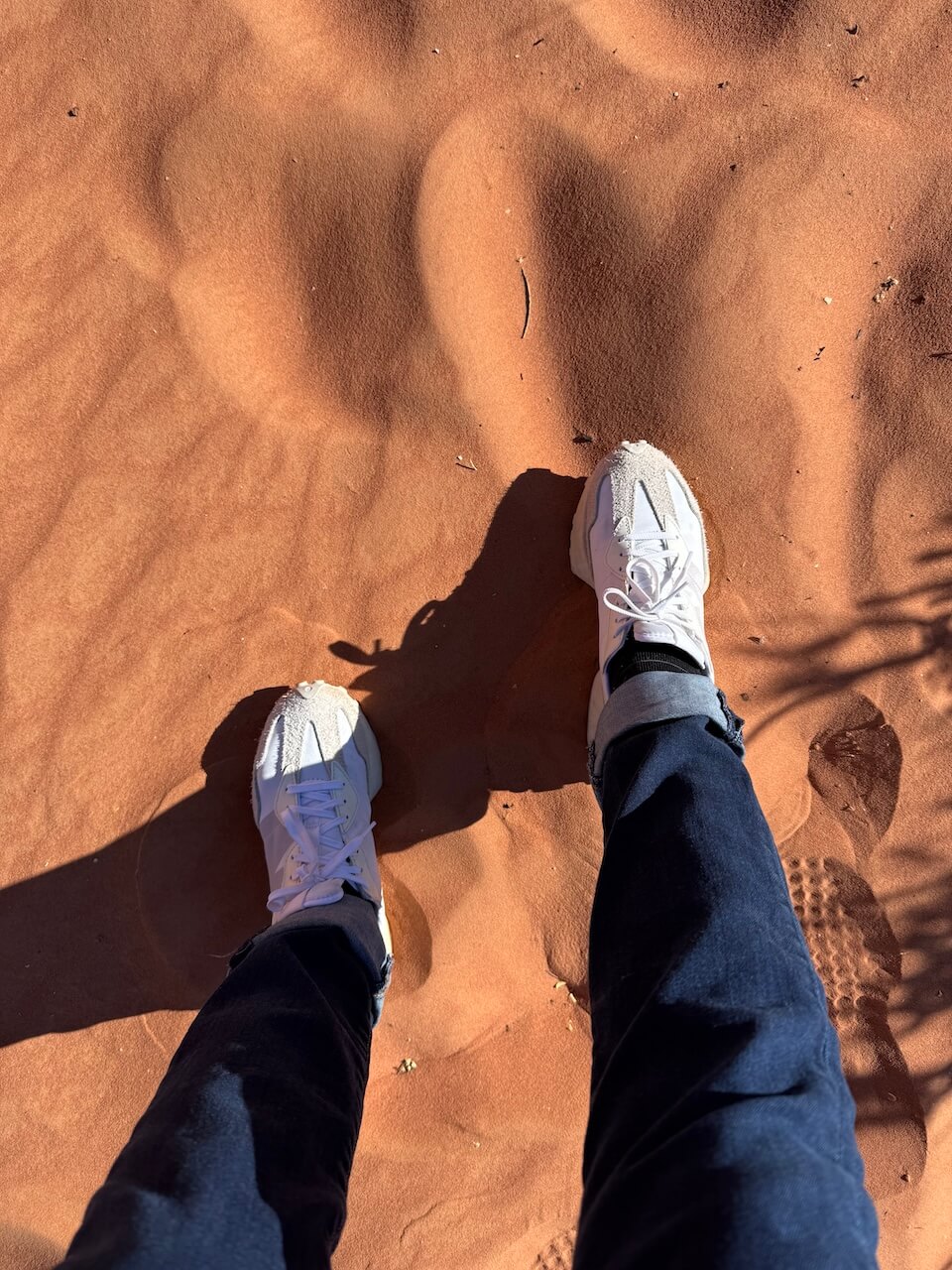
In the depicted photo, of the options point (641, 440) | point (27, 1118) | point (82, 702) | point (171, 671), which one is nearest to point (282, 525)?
point (171, 671)

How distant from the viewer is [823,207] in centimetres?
196

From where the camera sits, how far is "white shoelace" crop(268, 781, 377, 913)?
184cm

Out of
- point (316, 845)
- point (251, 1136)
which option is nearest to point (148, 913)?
point (316, 845)

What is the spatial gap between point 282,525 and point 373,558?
0.25 m

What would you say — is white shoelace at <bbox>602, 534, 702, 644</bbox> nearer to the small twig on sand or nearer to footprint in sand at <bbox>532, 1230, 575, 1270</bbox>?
the small twig on sand

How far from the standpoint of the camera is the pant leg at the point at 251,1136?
1.09 metres

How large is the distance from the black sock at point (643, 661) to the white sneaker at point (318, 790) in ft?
2.15

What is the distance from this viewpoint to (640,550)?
1.92 meters

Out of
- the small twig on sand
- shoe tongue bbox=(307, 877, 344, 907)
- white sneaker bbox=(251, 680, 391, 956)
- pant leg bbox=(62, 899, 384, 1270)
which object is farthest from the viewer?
the small twig on sand

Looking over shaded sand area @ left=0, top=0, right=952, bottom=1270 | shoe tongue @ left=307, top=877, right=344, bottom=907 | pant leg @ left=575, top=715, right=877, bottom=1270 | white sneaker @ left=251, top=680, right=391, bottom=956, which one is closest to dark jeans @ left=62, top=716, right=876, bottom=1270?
pant leg @ left=575, top=715, right=877, bottom=1270

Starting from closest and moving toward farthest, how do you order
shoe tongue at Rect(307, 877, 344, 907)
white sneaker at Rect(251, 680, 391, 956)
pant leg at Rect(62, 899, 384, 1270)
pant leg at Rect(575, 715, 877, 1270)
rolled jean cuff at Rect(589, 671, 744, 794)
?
pant leg at Rect(575, 715, 877, 1270) → pant leg at Rect(62, 899, 384, 1270) → rolled jean cuff at Rect(589, 671, 744, 794) → shoe tongue at Rect(307, 877, 344, 907) → white sneaker at Rect(251, 680, 391, 956)

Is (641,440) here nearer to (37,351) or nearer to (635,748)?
(635,748)

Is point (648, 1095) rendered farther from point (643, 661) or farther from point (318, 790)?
point (318, 790)

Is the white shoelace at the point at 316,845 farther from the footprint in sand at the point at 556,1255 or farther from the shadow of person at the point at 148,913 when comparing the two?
the footprint in sand at the point at 556,1255
